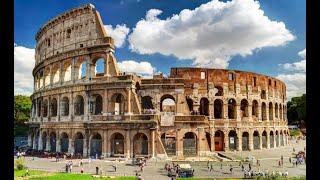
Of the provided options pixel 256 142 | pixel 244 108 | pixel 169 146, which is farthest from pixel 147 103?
pixel 256 142

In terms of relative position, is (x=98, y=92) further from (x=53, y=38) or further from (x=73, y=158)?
(x=53, y=38)

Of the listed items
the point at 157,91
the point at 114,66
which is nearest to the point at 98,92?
the point at 114,66

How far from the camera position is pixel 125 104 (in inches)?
1215

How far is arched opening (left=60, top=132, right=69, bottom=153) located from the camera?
1328 inches

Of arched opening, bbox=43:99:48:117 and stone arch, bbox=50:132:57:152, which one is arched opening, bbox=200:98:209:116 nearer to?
stone arch, bbox=50:132:57:152

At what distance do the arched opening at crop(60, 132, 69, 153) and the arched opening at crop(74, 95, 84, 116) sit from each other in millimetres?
2859

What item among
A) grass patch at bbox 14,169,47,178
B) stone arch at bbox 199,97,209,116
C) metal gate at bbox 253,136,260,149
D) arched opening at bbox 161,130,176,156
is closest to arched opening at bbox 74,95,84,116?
arched opening at bbox 161,130,176,156

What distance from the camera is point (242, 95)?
3816 cm

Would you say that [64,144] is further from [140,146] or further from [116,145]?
[140,146]

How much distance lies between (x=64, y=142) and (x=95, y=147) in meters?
4.58

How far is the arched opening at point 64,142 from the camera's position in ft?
111

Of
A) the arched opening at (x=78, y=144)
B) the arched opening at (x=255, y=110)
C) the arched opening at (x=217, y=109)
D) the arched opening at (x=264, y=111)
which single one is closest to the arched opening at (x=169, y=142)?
the arched opening at (x=78, y=144)
